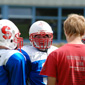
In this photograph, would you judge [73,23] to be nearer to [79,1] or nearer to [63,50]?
[63,50]

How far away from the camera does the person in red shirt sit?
6.32 feet

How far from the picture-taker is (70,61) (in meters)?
1.93

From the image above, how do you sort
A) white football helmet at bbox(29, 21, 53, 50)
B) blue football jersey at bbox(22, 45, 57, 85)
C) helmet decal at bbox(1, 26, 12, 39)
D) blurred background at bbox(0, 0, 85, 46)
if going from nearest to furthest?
helmet decal at bbox(1, 26, 12, 39)
blue football jersey at bbox(22, 45, 57, 85)
white football helmet at bbox(29, 21, 53, 50)
blurred background at bbox(0, 0, 85, 46)

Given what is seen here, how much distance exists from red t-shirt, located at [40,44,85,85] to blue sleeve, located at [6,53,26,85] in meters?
0.56

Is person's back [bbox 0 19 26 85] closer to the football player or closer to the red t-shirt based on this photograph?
the football player

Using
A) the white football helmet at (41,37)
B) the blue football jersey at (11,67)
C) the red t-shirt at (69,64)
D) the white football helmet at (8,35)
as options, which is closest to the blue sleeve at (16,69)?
the blue football jersey at (11,67)

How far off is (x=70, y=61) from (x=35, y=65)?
2.83ft

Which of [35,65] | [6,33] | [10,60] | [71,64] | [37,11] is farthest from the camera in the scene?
[37,11]

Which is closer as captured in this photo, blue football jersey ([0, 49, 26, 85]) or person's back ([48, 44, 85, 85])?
person's back ([48, 44, 85, 85])

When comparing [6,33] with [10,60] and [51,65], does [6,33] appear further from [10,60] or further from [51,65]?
[51,65]

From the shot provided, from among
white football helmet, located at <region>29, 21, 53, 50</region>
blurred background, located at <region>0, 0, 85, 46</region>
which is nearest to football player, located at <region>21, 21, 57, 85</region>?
white football helmet, located at <region>29, 21, 53, 50</region>

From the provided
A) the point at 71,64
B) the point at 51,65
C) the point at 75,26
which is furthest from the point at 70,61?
the point at 75,26

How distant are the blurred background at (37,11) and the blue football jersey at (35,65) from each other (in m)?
8.29

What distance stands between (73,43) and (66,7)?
9919 millimetres
